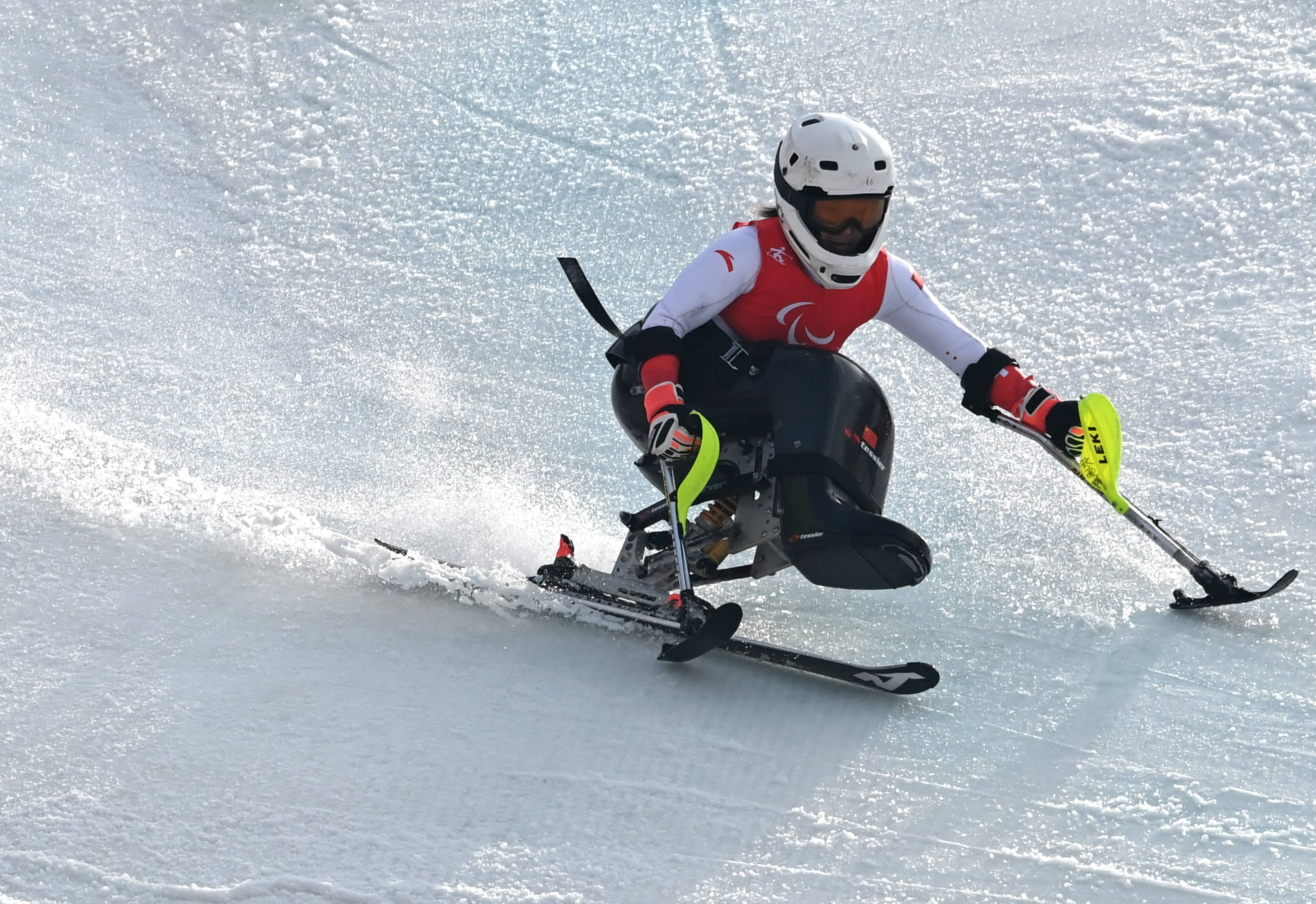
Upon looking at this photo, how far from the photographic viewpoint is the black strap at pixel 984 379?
14.1 ft

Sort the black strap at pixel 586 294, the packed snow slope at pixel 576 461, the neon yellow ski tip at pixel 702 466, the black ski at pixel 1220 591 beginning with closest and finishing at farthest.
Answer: the packed snow slope at pixel 576 461 → the neon yellow ski tip at pixel 702 466 → the black ski at pixel 1220 591 → the black strap at pixel 586 294

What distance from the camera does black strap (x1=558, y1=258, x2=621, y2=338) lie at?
4.79m

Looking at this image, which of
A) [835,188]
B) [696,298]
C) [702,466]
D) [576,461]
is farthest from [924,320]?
[576,461]

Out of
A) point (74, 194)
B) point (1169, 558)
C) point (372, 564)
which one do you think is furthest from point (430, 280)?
point (1169, 558)

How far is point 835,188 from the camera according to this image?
3854 mm

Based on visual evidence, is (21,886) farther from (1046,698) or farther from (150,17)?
(150,17)

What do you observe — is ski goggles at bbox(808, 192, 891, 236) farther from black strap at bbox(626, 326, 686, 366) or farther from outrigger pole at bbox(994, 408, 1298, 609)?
outrigger pole at bbox(994, 408, 1298, 609)

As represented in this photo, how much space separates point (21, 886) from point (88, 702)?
68 cm

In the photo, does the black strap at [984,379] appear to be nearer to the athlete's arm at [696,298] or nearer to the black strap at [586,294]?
the athlete's arm at [696,298]

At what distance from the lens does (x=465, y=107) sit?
8.24 m

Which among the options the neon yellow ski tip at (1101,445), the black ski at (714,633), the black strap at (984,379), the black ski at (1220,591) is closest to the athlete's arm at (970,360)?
the black strap at (984,379)

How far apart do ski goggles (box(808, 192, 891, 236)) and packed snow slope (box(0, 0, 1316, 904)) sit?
1.29 meters

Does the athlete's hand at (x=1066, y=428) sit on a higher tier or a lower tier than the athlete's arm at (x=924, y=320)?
lower

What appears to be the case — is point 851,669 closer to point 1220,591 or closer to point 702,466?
point 702,466
